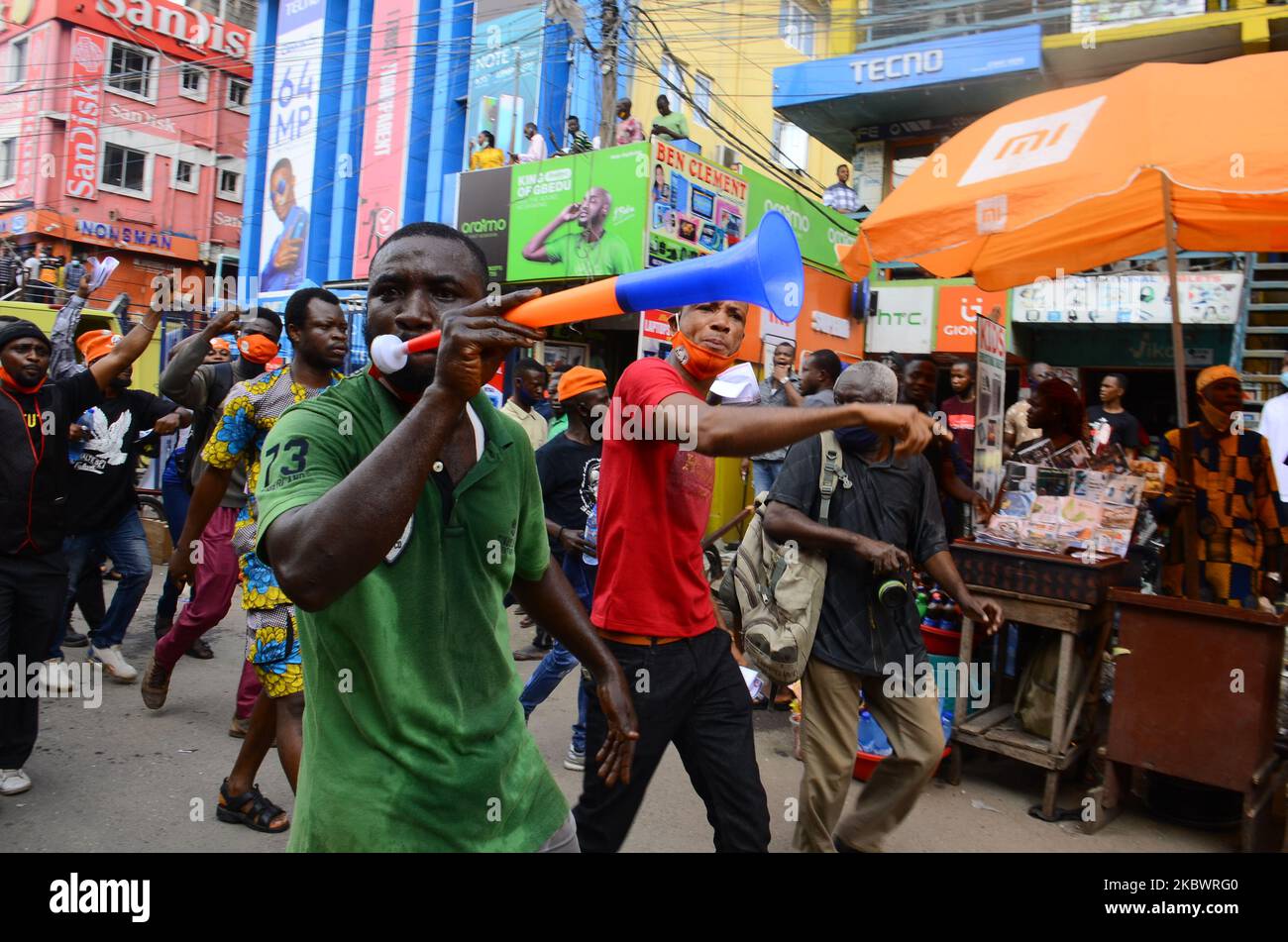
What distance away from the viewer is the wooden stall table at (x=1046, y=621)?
4523 mm

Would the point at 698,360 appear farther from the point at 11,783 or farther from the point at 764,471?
the point at 764,471

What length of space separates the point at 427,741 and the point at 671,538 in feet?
4.44

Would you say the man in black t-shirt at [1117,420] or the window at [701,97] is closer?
the man in black t-shirt at [1117,420]

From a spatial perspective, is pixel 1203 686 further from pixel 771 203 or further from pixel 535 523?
pixel 771 203

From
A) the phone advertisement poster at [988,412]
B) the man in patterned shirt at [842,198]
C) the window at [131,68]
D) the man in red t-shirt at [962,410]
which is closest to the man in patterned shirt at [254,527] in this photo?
the phone advertisement poster at [988,412]

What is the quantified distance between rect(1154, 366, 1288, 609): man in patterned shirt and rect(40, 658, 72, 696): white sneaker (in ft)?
21.6

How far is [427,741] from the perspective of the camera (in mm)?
1627

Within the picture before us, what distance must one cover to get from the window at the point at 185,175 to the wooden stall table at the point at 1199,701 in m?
34.3

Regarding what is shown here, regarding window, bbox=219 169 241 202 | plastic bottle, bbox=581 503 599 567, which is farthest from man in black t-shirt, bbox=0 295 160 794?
window, bbox=219 169 241 202

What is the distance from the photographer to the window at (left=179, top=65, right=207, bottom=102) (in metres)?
31.7

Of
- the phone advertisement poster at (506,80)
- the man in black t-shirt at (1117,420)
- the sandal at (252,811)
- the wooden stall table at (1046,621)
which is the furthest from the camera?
the phone advertisement poster at (506,80)

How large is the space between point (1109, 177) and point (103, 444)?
5774mm

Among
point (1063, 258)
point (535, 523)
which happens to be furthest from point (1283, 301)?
point (535, 523)

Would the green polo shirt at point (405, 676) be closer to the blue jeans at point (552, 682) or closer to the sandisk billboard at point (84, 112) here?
the blue jeans at point (552, 682)
